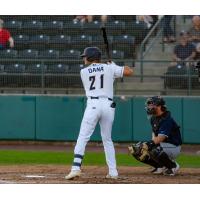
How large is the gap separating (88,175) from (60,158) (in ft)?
11.6

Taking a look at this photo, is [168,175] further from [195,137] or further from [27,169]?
[195,137]

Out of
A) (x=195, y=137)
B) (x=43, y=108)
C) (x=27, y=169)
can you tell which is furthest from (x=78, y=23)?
(x=27, y=169)

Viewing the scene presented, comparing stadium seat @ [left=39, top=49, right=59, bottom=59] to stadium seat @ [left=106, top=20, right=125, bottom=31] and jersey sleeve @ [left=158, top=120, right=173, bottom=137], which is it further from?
jersey sleeve @ [left=158, top=120, right=173, bottom=137]

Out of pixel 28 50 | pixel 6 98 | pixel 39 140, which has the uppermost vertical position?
pixel 28 50

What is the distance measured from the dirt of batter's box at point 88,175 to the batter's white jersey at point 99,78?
1133 mm

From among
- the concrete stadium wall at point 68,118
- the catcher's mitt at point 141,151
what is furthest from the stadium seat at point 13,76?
the catcher's mitt at point 141,151

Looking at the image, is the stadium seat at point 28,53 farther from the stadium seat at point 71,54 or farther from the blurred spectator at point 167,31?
the blurred spectator at point 167,31

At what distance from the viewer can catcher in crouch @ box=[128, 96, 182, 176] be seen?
9.22 meters

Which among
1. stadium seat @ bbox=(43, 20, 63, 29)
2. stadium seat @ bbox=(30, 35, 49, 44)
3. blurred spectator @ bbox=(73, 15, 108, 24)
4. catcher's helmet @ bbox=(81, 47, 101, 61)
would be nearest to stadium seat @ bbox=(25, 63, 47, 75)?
stadium seat @ bbox=(30, 35, 49, 44)

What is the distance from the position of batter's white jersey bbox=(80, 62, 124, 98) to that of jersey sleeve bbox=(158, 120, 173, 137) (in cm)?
98

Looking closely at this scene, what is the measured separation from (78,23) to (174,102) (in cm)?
347

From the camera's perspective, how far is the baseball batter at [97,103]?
341 inches

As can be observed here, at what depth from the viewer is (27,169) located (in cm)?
1008

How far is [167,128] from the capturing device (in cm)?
927
